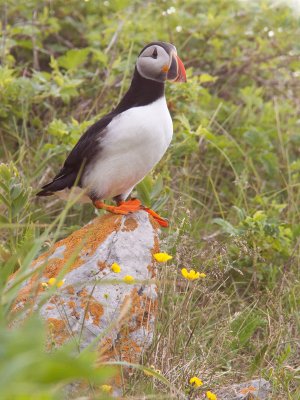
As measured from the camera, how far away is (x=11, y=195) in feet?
14.8

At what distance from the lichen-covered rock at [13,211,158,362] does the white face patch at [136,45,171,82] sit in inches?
27.8

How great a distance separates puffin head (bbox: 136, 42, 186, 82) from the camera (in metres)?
4.32

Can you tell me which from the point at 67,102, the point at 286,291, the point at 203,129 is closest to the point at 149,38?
the point at 67,102

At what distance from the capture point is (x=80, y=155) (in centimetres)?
457

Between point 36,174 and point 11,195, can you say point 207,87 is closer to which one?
point 36,174

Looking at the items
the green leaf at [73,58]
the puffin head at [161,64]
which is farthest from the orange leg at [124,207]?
the green leaf at [73,58]

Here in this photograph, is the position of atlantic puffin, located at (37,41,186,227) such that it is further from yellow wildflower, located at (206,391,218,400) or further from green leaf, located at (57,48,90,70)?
green leaf, located at (57,48,90,70)

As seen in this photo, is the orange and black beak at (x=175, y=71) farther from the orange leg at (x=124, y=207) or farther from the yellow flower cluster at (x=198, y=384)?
the yellow flower cluster at (x=198, y=384)

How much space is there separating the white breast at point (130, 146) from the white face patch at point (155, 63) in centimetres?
13

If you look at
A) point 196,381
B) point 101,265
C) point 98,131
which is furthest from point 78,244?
point 196,381

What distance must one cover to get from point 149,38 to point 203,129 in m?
1.81

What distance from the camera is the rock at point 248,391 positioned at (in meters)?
3.66

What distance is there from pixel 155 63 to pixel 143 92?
16 centimetres

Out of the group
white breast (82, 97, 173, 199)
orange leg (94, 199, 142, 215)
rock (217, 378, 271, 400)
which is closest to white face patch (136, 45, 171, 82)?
white breast (82, 97, 173, 199)
